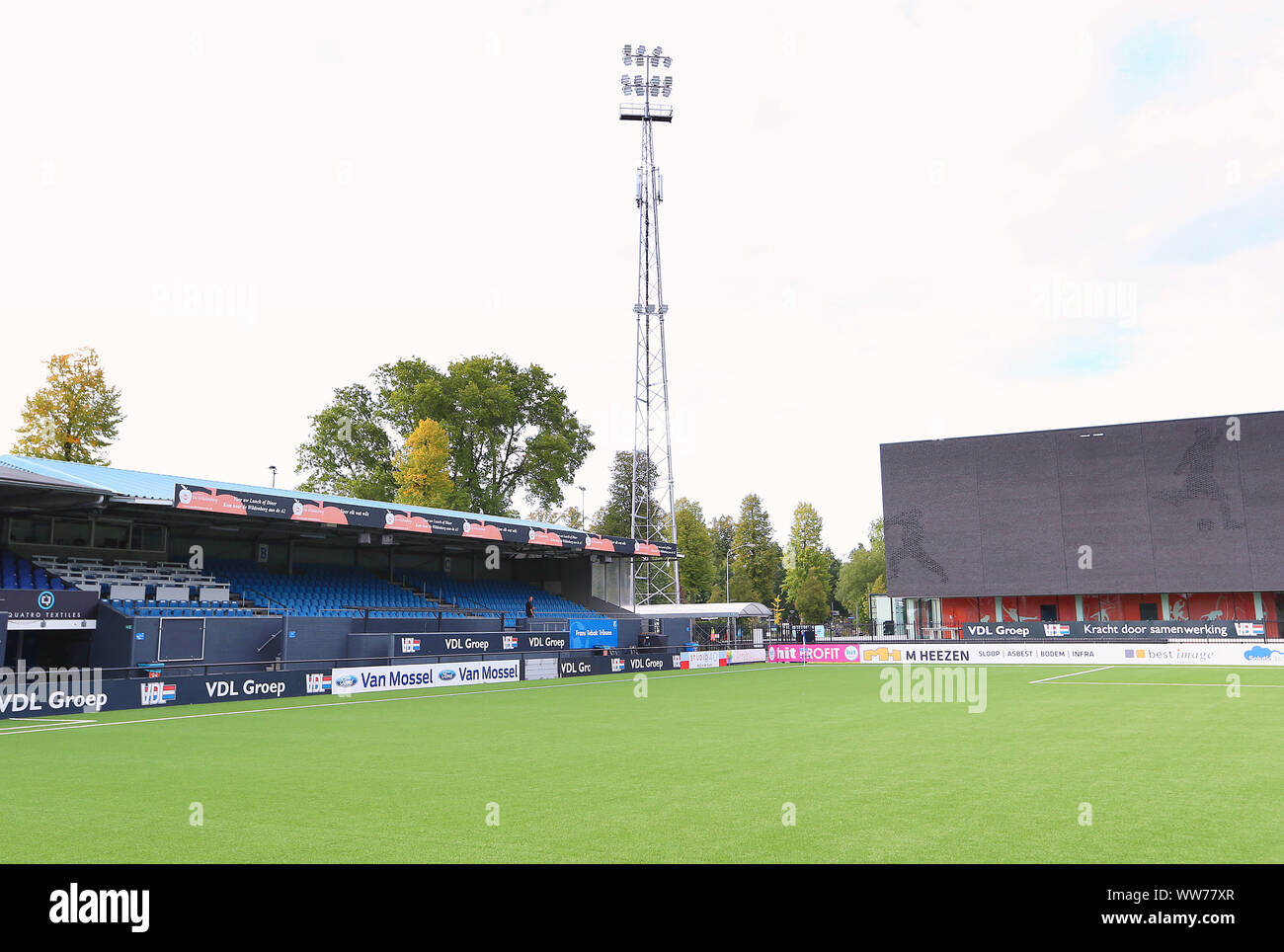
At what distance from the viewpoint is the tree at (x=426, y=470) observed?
6119 centimetres

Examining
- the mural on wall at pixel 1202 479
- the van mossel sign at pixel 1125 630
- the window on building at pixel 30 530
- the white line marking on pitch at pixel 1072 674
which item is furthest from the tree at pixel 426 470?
the mural on wall at pixel 1202 479

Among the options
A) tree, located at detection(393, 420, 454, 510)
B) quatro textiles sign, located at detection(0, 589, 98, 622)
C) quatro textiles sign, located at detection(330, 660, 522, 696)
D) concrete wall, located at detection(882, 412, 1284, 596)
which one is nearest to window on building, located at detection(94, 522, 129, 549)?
quatro textiles sign, located at detection(0, 589, 98, 622)

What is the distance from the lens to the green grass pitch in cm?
825

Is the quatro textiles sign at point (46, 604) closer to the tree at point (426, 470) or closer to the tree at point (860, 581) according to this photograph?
the tree at point (426, 470)

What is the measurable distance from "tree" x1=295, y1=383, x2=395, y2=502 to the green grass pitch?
45.0 m

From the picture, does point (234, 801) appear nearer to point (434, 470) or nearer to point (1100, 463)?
point (434, 470)

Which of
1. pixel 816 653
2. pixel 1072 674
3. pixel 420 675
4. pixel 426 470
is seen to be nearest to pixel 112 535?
pixel 420 675

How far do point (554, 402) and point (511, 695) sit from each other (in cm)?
4303

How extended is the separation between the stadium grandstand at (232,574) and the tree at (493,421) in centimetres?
1558

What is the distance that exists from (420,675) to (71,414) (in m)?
30.4

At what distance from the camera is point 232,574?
38250mm

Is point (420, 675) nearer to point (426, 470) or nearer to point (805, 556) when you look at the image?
point (426, 470)

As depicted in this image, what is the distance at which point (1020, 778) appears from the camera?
11906 mm
